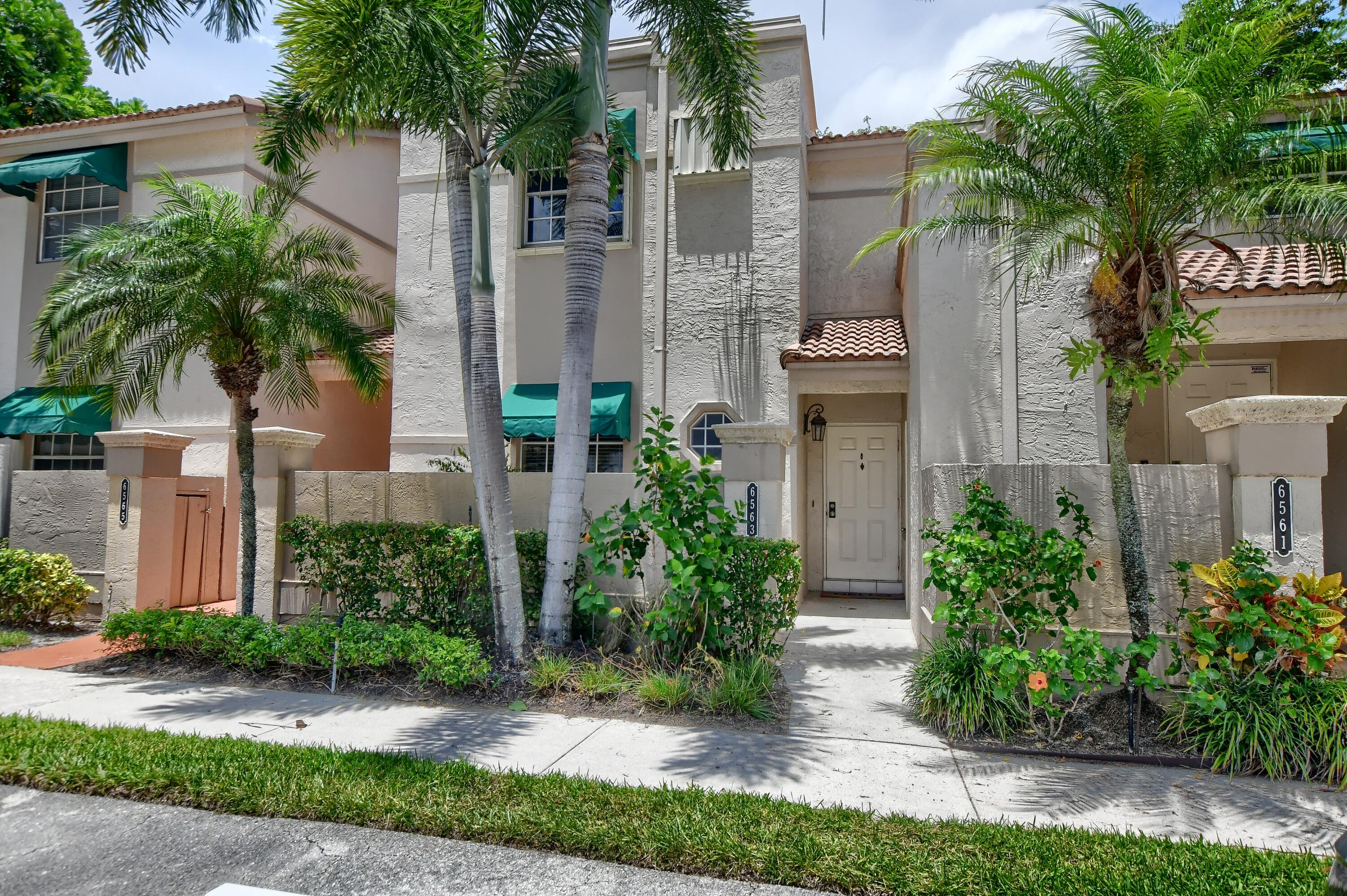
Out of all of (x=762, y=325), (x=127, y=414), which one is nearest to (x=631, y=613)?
(x=762, y=325)

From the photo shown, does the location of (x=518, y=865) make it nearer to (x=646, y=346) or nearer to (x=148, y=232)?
(x=148, y=232)

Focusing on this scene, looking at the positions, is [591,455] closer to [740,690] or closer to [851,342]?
[851,342]

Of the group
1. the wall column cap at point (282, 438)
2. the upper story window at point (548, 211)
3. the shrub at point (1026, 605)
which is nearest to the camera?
the shrub at point (1026, 605)

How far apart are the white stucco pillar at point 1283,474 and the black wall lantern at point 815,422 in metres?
6.61

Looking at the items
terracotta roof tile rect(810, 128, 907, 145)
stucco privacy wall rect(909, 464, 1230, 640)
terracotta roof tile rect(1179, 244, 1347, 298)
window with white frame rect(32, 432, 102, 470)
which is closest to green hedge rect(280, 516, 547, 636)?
stucco privacy wall rect(909, 464, 1230, 640)

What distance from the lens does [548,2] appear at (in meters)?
6.92

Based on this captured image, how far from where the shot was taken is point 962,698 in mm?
5918

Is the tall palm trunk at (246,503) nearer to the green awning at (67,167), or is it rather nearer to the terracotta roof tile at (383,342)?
the terracotta roof tile at (383,342)

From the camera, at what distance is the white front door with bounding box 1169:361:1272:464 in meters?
11.0

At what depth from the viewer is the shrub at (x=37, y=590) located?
9.46 m

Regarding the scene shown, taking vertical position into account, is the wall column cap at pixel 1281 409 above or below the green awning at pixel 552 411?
below

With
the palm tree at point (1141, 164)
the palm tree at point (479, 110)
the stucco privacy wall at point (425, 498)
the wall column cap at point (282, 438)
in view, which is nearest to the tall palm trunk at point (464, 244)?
the palm tree at point (479, 110)

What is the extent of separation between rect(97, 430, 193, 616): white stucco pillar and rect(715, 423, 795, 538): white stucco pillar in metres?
6.78

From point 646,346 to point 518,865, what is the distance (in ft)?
28.1
